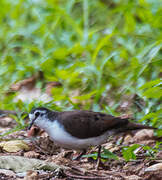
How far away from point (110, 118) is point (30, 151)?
1057mm

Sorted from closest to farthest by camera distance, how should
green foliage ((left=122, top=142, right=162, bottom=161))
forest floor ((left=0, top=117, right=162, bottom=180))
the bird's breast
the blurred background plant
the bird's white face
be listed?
forest floor ((left=0, top=117, right=162, bottom=180)) < green foliage ((left=122, top=142, right=162, bottom=161)) < the bird's breast < the bird's white face < the blurred background plant

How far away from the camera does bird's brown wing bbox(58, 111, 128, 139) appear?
188 inches

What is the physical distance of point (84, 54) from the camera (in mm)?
8414

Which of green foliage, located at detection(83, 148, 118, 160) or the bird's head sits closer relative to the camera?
green foliage, located at detection(83, 148, 118, 160)

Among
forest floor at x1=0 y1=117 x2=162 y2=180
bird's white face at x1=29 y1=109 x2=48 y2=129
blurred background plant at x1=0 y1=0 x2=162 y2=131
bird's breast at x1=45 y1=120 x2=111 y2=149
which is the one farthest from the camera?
blurred background plant at x1=0 y1=0 x2=162 y2=131

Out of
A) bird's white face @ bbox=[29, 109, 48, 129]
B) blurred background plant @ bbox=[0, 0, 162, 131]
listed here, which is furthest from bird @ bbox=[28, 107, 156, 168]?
blurred background plant @ bbox=[0, 0, 162, 131]

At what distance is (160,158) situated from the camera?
4781 millimetres

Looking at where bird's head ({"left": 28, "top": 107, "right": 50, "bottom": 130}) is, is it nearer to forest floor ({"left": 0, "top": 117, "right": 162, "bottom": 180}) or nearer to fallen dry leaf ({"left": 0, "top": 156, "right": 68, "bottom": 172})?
forest floor ({"left": 0, "top": 117, "right": 162, "bottom": 180})

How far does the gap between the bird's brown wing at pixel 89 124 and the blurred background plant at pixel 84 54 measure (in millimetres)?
490

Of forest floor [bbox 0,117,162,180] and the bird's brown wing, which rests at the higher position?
the bird's brown wing

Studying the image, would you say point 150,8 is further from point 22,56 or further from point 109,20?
point 22,56

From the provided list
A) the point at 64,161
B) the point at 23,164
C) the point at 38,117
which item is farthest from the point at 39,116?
the point at 23,164

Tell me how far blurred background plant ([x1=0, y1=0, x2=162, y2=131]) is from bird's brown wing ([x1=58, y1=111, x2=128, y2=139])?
490 mm

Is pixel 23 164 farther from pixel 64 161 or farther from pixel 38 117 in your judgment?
pixel 38 117
